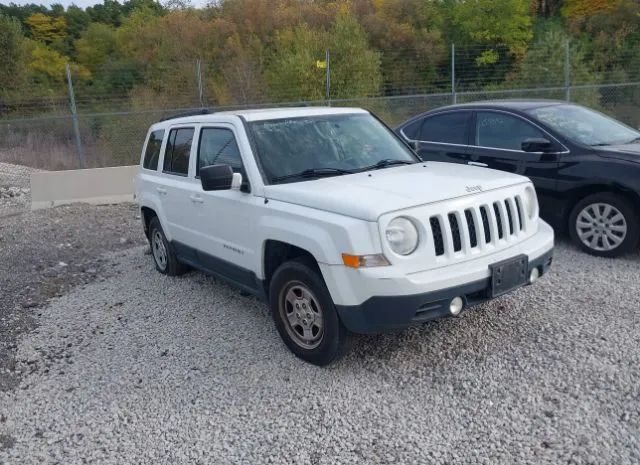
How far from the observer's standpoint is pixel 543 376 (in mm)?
3900

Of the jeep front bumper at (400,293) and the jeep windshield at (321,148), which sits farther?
the jeep windshield at (321,148)

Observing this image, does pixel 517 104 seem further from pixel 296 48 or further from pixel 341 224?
pixel 296 48

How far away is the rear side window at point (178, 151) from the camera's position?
571cm

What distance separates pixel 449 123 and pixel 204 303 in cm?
395

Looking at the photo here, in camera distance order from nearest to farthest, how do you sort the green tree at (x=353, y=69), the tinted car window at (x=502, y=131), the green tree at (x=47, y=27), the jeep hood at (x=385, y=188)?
the jeep hood at (x=385, y=188), the tinted car window at (x=502, y=131), the green tree at (x=353, y=69), the green tree at (x=47, y=27)

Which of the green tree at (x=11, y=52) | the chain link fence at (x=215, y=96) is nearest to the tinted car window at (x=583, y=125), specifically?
the chain link fence at (x=215, y=96)

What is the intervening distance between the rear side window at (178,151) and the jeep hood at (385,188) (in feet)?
5.18

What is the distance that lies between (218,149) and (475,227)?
2374 millimetres

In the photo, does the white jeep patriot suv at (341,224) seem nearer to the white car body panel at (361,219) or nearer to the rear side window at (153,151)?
the white car body panel at (361,219)

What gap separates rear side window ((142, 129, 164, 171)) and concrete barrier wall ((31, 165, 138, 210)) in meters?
4.90

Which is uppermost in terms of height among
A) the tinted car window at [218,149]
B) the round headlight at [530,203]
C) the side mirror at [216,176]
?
the tinted car window at [218,149]

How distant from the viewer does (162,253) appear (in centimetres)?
659

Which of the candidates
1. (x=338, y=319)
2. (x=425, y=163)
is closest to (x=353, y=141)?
(x=425, y=163)

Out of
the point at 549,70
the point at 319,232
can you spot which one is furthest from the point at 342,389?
the point at 549,70
